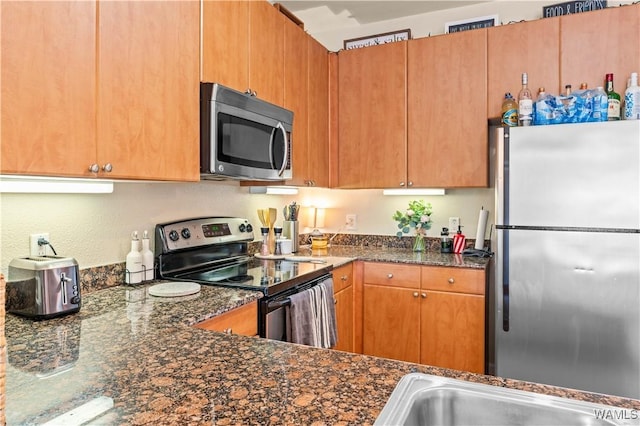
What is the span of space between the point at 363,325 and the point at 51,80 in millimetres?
2225

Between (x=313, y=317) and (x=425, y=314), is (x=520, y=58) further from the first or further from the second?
(x=313, y=317)

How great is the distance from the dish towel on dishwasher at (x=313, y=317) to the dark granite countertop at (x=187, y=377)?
2.36ft

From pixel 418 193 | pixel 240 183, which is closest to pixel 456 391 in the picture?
pixel 240 183

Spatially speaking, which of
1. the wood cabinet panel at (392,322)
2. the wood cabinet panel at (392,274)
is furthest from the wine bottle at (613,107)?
the wood cabinet panel at (392,322)

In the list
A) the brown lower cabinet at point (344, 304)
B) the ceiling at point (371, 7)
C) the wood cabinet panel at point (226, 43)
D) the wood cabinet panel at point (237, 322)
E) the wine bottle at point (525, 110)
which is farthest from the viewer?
the ceiling at point (371, 7)

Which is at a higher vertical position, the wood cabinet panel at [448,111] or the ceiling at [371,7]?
the ceiling at [371,7]

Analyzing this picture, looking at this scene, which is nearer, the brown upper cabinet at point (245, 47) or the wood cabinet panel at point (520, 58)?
the brown upper cabinet at point (245, 47)

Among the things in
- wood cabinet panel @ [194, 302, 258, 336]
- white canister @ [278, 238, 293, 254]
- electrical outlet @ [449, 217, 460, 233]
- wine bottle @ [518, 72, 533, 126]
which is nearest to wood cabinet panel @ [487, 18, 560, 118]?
wine bottle @ [518, 72, 533, 126]

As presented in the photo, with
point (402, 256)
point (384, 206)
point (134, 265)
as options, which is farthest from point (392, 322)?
point (134, 265)

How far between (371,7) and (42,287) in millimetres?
2789

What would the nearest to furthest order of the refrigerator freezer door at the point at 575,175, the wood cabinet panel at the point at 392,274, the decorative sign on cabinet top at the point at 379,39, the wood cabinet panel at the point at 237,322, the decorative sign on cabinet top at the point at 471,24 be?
the wood cabinet panel at the point at 237,322 < the refrigerator freezer door at the point at 575,175 < the wood cabinet panel at the point at 392,274 < the decorative sign on cabinet top at the point at 471,24 < the decorative sign on cabinet top at the point at 379,39

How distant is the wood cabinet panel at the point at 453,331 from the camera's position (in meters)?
2.48

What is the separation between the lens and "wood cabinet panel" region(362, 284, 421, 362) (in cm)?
265

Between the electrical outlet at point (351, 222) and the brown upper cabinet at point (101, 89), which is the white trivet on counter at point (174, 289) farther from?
the electrical outlet at point (351, 222)
